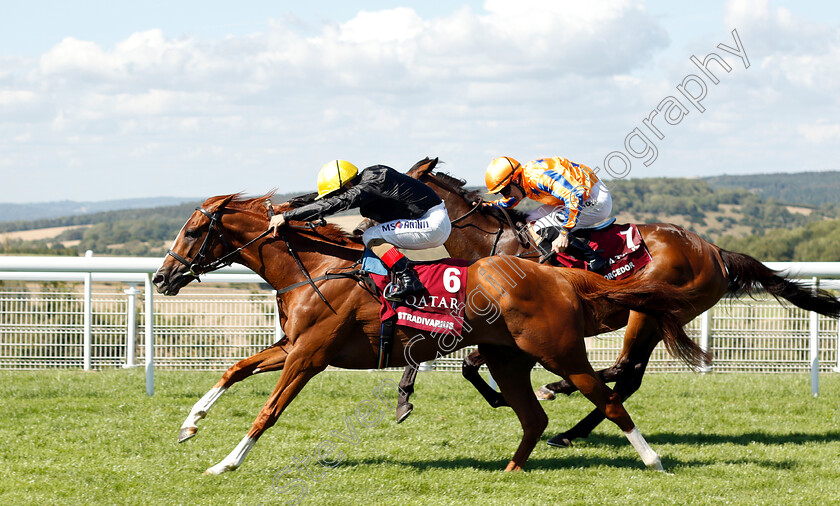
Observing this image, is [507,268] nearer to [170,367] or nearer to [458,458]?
[458,458]

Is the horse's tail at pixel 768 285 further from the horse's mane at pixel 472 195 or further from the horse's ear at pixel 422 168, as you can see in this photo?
the horse's ear at pixel 422 168

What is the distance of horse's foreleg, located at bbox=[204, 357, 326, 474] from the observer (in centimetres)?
449

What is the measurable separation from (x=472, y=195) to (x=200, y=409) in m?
2.55

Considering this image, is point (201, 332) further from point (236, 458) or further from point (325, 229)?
point (236, 458)

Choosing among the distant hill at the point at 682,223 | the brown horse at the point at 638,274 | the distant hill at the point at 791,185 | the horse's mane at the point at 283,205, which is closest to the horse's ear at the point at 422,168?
the brown horse at the point at 638,274

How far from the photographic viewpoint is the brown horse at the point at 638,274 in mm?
5574

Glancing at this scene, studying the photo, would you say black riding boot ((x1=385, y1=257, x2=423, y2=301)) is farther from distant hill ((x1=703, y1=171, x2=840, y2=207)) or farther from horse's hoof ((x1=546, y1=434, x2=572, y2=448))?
distant hill ((x1=703, y1=171, x2=840, y2=207))

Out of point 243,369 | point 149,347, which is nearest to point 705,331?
point 243,369

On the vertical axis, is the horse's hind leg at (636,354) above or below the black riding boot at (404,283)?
below

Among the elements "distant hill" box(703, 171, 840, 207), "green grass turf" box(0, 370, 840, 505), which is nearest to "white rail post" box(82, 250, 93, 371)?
"green grass turf" box(0, 370, 840, 505)

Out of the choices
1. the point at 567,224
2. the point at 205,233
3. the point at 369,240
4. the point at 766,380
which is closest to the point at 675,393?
the point at 766,380

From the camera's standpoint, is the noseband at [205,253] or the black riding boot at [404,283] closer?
the black riding boot at [404,283]

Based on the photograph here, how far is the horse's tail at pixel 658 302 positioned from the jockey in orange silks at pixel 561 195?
1.86 feet

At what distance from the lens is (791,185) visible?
133750 millimetres
